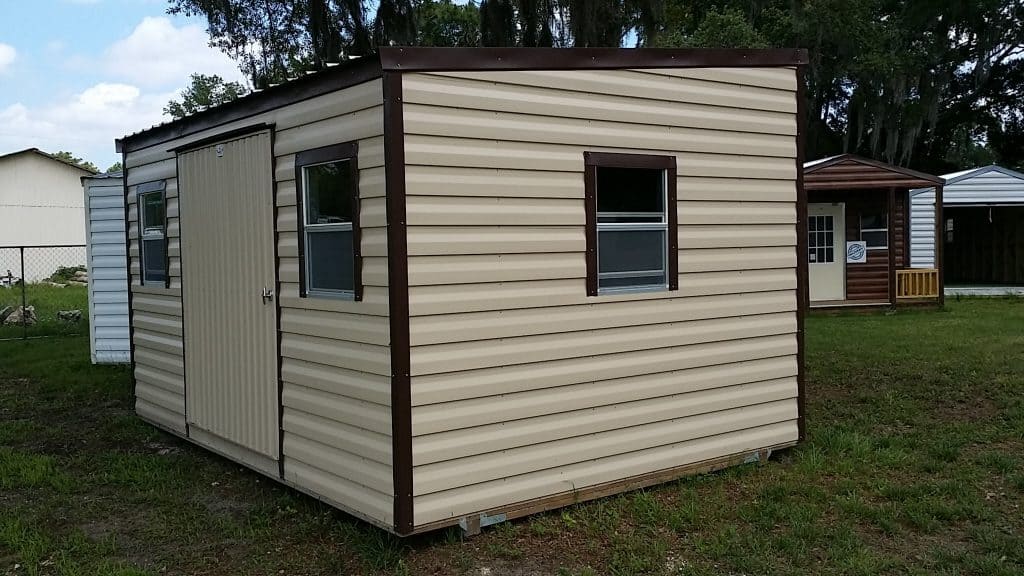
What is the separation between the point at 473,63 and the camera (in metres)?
4.70

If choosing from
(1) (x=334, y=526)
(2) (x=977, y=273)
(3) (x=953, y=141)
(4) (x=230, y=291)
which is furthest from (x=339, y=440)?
(3) (x=953, y=141)

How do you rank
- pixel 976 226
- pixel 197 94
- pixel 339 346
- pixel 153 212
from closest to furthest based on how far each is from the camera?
pixel 339 346
pixel 153 212
pixel 976 226
pixel 197 94

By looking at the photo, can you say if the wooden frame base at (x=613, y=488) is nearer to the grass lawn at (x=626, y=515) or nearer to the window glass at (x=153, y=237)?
the grass lawn at (x=626, y=515)

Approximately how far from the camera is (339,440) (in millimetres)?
4902

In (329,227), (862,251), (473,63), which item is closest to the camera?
(473,63)

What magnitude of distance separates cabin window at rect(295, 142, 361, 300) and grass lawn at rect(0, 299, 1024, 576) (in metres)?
1.29

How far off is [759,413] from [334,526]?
110 inches

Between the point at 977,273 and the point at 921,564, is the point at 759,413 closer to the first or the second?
the point at 921,564

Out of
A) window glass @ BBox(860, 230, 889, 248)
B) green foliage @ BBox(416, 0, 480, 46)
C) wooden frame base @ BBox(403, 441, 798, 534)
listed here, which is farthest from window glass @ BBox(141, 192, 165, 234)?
green foliage @ BBox(416, 0, 480, 46)

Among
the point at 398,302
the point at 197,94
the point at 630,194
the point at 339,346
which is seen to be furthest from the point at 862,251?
the point at 197,94

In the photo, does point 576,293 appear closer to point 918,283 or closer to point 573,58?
point 573,58

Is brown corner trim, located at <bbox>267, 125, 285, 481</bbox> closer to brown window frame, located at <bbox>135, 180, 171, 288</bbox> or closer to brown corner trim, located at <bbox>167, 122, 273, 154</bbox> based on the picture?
brown corner trim, located at <bbox>167, 122, 273, 154</bbox>

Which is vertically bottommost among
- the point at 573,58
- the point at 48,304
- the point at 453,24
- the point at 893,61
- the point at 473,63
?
the point at 48,304

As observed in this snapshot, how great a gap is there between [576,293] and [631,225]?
1.91 ft
